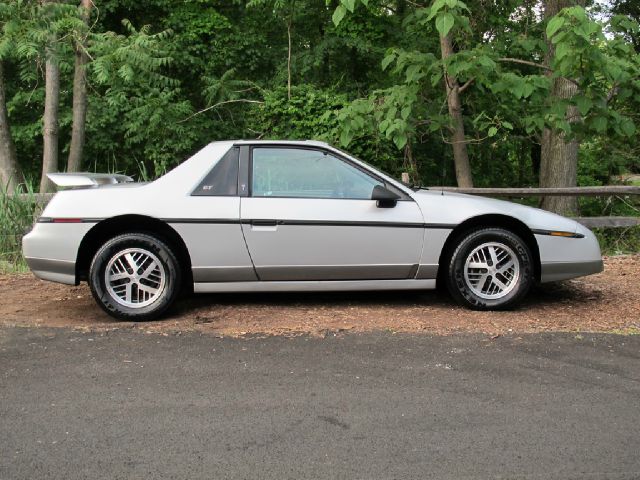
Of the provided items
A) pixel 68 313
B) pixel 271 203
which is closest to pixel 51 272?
pixel 68 313

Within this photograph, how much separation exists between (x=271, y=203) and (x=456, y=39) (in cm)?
654

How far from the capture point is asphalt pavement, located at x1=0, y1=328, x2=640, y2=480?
3020 millimetres

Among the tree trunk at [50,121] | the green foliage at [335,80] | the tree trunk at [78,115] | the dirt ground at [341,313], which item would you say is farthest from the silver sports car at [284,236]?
the tree trunk at [78,115]

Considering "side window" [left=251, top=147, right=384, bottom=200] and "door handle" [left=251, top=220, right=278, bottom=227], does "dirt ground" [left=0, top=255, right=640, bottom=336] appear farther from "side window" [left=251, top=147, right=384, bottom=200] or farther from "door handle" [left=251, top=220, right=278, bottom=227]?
"side window" [left=251, top=147, right=384, bottom=200]

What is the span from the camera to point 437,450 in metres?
3.16

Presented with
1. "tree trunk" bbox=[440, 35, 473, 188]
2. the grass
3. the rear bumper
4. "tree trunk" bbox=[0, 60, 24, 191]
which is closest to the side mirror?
the rear bumper

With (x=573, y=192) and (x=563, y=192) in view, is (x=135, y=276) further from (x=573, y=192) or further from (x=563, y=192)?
(x=573, y=192)

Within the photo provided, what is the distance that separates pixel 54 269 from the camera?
18.3 ft

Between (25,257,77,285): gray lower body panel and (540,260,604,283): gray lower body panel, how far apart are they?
400cm

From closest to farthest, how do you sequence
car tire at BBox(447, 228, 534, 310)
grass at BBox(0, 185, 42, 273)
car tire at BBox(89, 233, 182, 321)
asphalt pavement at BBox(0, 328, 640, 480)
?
asphalt pavement at BBox(0, 328, 640, 480) < car tire at BBox(89, 233, 182, 321) < car tire at BBox(447, 228, 534, 310) < grass at BBox(0, 185, 42, 273)

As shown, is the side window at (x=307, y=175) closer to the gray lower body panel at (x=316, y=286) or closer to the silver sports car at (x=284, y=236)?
the silver sports car at (x=284, y=236)

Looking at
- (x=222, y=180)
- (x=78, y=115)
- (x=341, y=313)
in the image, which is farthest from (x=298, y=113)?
(x=341, y=313)

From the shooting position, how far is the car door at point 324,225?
5617 millimetres

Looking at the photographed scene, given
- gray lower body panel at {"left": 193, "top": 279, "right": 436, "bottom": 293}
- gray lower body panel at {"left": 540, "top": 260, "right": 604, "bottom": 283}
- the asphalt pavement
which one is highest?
gray lower body panel at {"left": 540, "top": 260, "right": 604, "bottom": 283}
